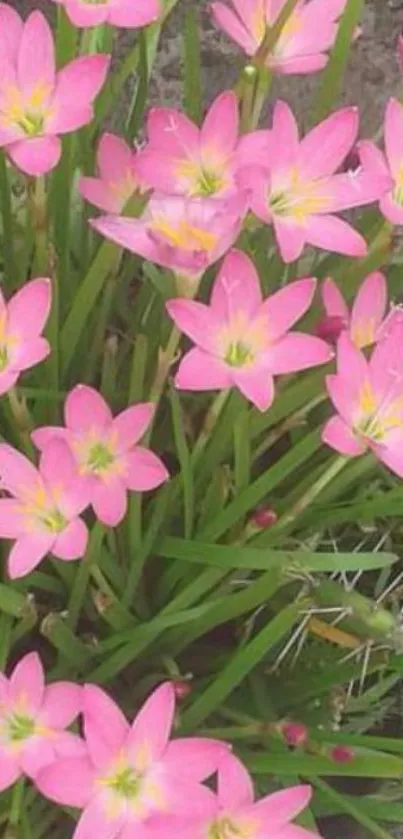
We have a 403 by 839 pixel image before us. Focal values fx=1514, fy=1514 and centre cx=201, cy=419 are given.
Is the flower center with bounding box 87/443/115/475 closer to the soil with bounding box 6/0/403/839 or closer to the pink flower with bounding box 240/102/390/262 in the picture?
the pink flower with bounding box 240/102/390/262

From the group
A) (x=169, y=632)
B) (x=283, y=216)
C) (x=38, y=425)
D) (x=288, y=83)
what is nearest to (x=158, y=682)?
(x=169, y=632)

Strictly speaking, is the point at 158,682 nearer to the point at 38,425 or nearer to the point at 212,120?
the point at 38,425

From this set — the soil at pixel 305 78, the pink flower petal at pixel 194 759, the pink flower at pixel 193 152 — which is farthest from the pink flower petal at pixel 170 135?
the soil at pixel 305 78

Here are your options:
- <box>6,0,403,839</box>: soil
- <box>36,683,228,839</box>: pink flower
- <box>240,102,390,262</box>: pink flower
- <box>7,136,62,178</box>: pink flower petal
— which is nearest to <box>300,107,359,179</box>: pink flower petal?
<box>240,102,390,262</box>: pink flower

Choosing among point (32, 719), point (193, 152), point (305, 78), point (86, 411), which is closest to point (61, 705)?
point (32, 719)

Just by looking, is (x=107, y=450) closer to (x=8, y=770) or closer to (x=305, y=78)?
(x=8, y=770)

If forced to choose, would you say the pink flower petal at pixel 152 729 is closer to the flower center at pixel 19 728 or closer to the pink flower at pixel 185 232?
the flower center at pixel 19 728
